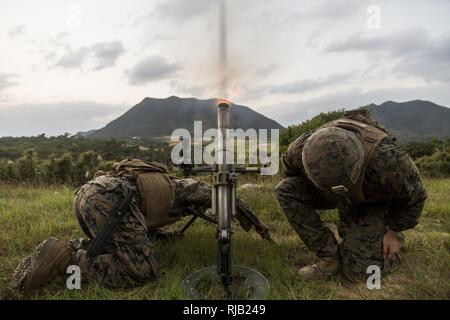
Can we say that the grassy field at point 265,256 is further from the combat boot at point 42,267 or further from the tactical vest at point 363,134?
the tactical vest at point 363,134

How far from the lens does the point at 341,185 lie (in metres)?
3.27

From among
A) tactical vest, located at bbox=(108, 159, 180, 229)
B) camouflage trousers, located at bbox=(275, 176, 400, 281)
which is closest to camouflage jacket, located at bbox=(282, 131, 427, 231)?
camouflage trousers, located at bbox=(275, 176, 400, 281)

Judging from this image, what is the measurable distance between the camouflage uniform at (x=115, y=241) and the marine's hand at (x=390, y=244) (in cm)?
222

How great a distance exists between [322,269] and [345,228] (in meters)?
0.50

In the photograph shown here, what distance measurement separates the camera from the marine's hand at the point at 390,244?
149 inches

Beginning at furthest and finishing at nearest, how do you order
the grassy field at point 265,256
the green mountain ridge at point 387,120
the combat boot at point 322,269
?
the green mountain ridge at point 387,120 → the combat boot at point 322,269 → the grassy field at point 265,256

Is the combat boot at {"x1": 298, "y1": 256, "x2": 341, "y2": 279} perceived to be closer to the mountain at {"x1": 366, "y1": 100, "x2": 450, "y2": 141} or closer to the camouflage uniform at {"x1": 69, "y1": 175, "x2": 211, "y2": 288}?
the camouflage uniform at {"x1": 69, "y1": 175, "x2": 211, "y2": 288}

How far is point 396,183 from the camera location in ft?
11.3

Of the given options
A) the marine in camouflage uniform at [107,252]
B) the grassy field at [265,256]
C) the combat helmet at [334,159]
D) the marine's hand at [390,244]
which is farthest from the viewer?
the marine's hand at [390,244]

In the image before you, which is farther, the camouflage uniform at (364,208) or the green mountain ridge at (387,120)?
the green mountain ridge at (387,120)

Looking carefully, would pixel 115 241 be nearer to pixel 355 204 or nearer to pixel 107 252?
pixel 107 252

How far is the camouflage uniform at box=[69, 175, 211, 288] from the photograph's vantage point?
3410 mm

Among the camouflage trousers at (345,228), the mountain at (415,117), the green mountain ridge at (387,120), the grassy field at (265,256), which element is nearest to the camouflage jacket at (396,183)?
the camouflage trousers at (345,228)
